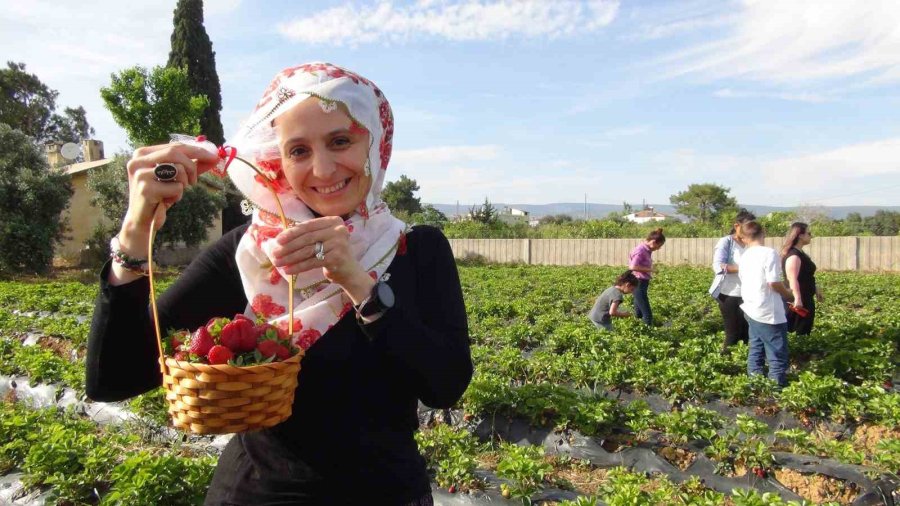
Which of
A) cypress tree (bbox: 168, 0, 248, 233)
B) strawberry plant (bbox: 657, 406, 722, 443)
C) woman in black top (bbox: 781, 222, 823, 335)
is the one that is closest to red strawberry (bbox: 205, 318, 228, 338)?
strawberry plant (bbox: 657, 406, 722, 443)

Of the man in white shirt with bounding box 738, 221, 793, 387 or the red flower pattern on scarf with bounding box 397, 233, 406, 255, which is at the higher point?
the red flower pattern on scarf with bounding box 397, 233, 406, 255

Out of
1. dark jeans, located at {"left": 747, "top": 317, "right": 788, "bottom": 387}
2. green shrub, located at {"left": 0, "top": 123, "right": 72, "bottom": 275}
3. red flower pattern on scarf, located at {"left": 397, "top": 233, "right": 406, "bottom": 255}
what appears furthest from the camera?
green shrub, located at {"left": 0, "top": 123, "right": 72, "bottom": 275}

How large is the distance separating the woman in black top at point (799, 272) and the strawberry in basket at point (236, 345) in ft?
21.2

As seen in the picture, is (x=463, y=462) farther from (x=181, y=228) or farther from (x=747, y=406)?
(x=181, y=228)

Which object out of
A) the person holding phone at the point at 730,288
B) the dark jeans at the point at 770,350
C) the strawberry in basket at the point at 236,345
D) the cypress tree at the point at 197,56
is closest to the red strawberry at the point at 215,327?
the strawberry in basket at the point at 236,345

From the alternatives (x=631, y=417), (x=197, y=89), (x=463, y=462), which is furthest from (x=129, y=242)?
(x=197, y=89)

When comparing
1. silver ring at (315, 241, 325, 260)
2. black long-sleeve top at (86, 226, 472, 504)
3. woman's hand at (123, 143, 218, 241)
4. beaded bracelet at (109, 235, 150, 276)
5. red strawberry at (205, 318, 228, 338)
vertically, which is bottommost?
black long-sleeve top at (86, 226, 472, 504)

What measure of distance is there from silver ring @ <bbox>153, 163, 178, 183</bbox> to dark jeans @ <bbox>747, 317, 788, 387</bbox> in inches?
217

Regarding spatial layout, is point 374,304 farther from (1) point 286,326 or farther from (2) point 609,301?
(2) point 609,301

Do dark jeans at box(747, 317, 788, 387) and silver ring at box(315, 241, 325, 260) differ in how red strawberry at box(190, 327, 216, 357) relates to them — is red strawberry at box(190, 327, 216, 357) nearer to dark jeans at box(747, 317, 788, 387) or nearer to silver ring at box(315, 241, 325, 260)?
silver ring at box(315, 241, 325, 260)

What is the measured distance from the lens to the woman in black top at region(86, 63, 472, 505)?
134cm

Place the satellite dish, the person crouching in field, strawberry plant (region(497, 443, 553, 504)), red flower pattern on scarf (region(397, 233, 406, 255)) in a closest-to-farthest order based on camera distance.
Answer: red flower pattern on scarf (region(397, 233, 406, 255)) → strawberry plant (region(497, 443, 553, 504)) → the person crouching in field → the satellite dish

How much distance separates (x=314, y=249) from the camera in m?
1.26

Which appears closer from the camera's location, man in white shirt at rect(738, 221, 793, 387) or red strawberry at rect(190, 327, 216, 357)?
red strawberry at rect(190, 327, 216, 357)
